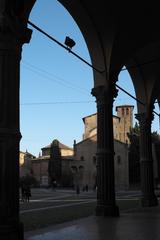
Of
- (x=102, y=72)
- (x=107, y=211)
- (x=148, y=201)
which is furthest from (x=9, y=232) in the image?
(x=148, y=201)

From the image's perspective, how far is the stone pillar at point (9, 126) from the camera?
7234mm

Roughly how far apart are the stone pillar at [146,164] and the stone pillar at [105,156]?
468 cm

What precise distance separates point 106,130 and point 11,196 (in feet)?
20.2

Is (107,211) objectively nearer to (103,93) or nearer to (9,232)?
(103,93)

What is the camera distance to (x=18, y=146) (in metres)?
7.69

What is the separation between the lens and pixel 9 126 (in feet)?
24.6

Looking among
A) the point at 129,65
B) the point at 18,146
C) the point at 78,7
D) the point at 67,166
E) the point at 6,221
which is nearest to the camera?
the point at 6,221

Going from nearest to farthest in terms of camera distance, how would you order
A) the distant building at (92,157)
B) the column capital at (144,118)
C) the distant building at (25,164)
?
the column capital at (144,118)
the distant building at (92,157)
the distant building at (25,164)

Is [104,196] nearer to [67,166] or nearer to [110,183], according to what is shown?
[110,183]

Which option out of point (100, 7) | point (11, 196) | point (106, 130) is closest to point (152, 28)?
point (100, 7)

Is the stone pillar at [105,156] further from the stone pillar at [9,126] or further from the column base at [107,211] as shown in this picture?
the stone pillar at [9,126]

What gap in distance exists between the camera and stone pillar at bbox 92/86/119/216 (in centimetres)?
1266

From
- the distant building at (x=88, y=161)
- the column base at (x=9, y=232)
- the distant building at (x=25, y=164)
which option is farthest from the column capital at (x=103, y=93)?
the distant building at (x=25, y=164)

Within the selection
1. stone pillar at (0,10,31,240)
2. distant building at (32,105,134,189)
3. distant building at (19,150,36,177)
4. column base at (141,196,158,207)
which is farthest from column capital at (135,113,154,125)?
distant building at (19,150,36,177)
